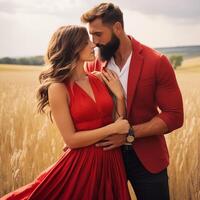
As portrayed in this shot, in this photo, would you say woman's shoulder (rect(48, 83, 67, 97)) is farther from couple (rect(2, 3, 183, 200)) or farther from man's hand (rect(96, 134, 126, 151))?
man's hand (rect(96, 134, 126, 151))

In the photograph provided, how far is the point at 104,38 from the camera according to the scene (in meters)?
2.36

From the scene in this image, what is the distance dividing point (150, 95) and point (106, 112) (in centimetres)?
23

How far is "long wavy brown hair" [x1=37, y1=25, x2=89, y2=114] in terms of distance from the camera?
2.14 meters

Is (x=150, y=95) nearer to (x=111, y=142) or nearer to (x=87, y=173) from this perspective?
(x=111, y=142)

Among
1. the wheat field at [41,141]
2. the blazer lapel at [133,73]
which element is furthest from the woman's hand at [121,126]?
the wheat field at [41,141]

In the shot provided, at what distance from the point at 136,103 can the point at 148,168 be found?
0.29m

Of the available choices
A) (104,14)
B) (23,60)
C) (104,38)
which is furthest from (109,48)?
(23,60)

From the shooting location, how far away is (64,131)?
6.97 ft

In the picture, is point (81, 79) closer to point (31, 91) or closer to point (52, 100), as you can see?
point (52, 100)

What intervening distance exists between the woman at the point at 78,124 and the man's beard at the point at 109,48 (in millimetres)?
142

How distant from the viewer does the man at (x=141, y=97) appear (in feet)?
7.35

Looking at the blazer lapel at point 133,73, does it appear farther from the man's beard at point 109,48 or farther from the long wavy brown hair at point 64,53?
the long wavy brown hair at point 64,53

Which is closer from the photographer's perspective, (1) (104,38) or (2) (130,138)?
(2) (130,138)

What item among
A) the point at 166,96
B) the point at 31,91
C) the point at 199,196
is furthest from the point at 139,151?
the point at 31,91
